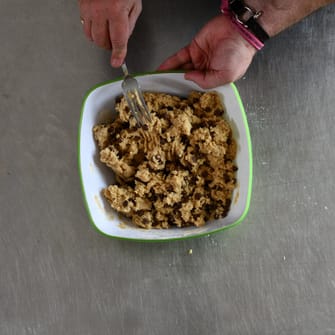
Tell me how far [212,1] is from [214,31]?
195mm

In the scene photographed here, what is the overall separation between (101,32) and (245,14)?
1.13 ft

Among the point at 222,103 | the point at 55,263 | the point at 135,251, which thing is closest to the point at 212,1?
the point at 222,103

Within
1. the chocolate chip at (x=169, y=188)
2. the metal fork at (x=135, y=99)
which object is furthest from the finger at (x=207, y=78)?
the chocolate chip at (x=169, y=188)

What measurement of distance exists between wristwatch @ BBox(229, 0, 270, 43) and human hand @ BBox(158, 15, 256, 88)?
2 centimetres

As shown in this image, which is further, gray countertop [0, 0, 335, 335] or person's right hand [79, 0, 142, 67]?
gray countertop [0, 0, 335, 335]

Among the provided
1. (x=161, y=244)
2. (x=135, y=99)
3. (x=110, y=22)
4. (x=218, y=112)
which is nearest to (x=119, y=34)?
(x=110, y=22)

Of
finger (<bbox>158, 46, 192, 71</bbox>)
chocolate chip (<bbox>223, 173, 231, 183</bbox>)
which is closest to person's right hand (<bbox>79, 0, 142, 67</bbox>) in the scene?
finger (<bbox>158, 46, 192, 71</bbox>)

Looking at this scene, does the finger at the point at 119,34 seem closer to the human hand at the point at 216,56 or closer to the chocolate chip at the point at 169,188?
the human hand at the point at 216,56

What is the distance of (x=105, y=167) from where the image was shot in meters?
1.04

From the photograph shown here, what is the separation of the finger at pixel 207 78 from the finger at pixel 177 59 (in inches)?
3.2

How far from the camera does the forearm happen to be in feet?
3.23

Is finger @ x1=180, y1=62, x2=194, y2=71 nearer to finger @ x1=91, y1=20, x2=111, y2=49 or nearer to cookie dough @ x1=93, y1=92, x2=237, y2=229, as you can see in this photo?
cookie dough @ x1=93, y1=92, x2=237, y2=229

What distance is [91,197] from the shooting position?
3.24ft

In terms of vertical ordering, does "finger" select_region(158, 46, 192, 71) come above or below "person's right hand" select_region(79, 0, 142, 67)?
below
